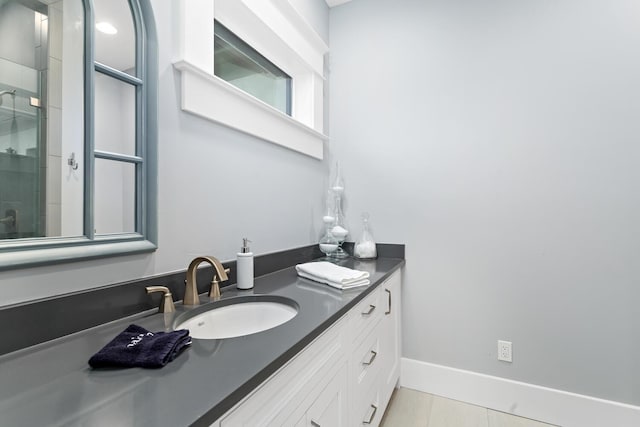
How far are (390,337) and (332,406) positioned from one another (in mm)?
843

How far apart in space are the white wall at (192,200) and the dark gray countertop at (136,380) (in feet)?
0.39

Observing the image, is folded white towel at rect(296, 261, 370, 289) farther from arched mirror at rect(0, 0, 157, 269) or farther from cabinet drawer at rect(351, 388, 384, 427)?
arched mirror at rect(0, 0, 157, 269)

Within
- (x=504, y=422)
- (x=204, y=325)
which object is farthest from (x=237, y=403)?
(x=504, y=422)

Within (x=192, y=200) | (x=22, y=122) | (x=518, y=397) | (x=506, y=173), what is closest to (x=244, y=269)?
(x=192, y=200)

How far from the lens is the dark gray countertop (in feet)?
1.50

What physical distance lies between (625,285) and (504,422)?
92 cm

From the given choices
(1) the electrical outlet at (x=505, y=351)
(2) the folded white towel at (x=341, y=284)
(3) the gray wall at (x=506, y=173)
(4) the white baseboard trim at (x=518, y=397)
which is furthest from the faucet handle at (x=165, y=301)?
(1) the electrical outlet at (x=505, y=351)

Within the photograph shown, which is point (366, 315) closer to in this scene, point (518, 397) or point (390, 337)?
point (390, 337)

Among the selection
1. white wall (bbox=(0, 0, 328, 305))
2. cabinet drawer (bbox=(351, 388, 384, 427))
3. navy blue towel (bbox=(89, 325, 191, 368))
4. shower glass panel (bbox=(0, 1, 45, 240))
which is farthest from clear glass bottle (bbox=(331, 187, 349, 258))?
shower glass panel (bbox=(0, 1, 45, 240))

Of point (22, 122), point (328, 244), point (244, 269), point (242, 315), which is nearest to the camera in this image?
point (22, 122)

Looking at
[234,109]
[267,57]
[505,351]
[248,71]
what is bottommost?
[505,351]

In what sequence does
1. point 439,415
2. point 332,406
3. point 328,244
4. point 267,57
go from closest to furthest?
point 332,406 → point 439,415 → point 267,57 → point 328,244

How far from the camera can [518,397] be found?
1689 mm

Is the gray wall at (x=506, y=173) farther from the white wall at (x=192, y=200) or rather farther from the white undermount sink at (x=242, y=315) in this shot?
the white undermount sink at (x=242, y=315)
